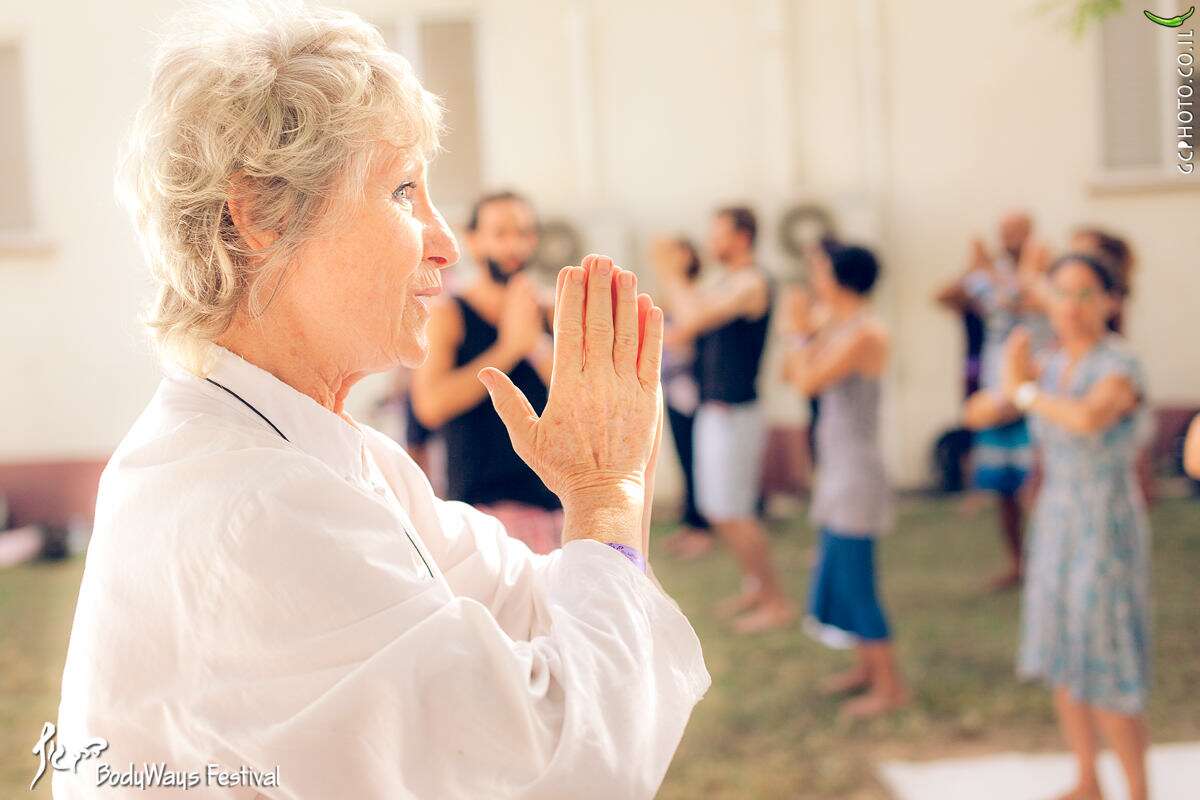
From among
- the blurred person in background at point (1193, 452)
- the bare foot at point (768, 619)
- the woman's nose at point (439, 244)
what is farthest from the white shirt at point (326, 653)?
the bare foot at point (768, 619)

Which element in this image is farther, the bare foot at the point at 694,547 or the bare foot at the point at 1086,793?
the bare foot at the point at 694,547

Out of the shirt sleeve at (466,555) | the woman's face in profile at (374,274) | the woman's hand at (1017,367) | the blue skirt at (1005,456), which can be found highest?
the woman's face in profile at (374,274)

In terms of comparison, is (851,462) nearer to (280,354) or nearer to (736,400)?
(736,400)

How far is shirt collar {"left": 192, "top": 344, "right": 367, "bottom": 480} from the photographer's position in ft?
3.52

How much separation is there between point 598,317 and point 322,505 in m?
0.27

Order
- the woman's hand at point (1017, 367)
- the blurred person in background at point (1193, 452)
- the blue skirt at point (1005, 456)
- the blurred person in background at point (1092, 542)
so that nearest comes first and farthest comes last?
the blurred person in background at point (1193, 452), the blurred person in background at point (1092, 542), the woman's hand at point (1017, 367), the blue skirt at point (1005, 456)

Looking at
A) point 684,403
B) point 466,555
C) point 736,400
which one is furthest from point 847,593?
point 466,555

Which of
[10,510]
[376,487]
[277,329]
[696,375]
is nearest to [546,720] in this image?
[376,487]

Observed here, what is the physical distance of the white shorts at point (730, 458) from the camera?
15.6 feet

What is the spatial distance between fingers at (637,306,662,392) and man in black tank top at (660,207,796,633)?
12.1 feet

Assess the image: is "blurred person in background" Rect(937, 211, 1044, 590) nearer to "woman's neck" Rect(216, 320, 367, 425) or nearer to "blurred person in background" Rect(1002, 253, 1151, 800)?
"blurred person in background" Rect(1002, 253, 1151, 800)

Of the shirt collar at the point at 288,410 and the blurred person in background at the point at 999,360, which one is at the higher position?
the shirt collar at the point at 288,410

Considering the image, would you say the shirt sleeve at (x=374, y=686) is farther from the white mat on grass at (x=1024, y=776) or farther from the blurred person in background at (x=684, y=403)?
the blurred person in background at (x=684, y=403)

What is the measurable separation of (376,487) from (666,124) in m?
6.13
